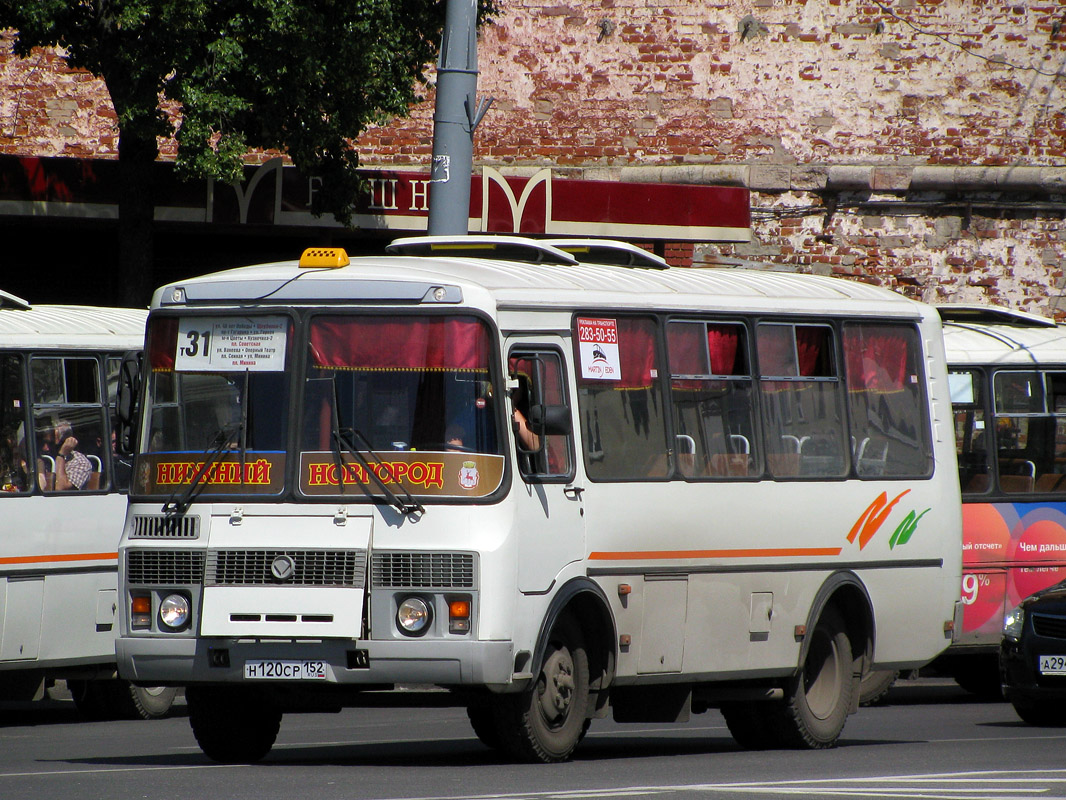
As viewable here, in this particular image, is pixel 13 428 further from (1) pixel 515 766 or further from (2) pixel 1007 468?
(2) pixel 1007 468

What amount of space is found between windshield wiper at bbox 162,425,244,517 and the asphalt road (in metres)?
1.32

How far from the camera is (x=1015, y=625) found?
13977mm

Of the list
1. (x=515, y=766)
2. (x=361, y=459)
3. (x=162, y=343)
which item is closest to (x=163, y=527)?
(x=162, y=343)

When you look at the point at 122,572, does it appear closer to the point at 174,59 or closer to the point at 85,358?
the point at 85,358

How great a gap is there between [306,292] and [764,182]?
17263 mm

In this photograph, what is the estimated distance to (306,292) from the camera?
31.8 ft

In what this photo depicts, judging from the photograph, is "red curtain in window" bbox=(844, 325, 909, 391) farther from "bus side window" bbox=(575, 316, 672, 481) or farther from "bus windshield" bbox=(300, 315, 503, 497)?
"bus windshield" bbox=(300, 315, 503, 497)

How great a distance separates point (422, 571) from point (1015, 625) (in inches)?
250

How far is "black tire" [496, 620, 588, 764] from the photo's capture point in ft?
31.3

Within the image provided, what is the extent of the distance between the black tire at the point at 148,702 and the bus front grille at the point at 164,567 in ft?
16.4

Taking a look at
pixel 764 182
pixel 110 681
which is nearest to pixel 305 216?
pixel 764 182

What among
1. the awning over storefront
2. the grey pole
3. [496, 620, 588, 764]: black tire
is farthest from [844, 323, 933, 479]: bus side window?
the awning over storefront

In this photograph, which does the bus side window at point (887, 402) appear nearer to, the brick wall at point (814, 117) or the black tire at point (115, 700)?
the black tire at point (115, 700)

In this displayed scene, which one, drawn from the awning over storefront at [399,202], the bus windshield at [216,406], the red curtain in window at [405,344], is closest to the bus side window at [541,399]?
→ the red curtain in window at [405,344]
